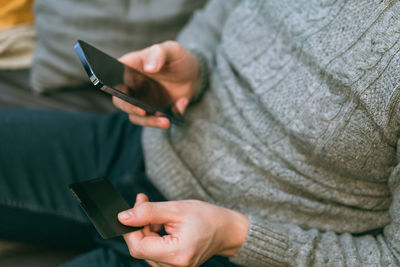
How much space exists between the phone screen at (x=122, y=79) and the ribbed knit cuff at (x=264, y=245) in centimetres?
27

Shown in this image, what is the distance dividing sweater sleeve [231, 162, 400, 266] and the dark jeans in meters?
0.09

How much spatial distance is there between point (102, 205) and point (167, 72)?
0.29m

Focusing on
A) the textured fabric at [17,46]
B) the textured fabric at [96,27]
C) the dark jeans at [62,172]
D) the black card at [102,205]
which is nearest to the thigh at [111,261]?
the dark jeans at [62,172]

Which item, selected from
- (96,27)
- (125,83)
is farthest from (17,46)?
(125,83)

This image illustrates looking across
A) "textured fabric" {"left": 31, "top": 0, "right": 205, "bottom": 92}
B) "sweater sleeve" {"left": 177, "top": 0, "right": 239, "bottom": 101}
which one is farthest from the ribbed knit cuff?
"textured fabric" {"left": 31, "top": 0, "right": 205, "bottom": 92}

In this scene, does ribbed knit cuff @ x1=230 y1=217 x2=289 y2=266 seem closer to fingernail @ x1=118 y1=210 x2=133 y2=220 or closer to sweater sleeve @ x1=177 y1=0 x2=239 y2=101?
fingernail @ x1=118 y1=210 x2=133 y2=220

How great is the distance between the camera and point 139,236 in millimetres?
507

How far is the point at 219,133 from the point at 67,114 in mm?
381

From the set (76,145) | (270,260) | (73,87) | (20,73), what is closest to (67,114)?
(76,145)

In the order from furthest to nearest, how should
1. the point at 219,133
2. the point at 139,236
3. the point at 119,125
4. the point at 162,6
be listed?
the point at 162,6
the point at 119,125
the point at 219,133
the point at 139,236

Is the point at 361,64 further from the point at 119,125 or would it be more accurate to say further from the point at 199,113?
the point at 119,125

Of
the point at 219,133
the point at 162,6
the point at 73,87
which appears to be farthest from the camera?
the point at 73,87

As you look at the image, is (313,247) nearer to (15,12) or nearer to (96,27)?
(96,27)

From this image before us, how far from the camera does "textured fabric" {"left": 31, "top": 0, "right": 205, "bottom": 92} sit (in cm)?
91
